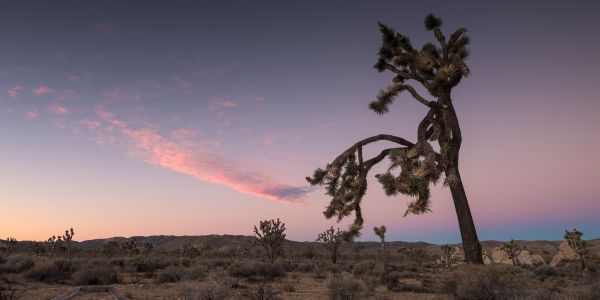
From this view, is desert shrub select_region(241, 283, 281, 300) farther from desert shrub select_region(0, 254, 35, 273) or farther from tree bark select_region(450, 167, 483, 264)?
desert shrub select_region(0, 254, 35, 273)

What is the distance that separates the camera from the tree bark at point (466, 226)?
910cm

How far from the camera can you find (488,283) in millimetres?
8719

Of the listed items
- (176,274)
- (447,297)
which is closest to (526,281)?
(447,297)

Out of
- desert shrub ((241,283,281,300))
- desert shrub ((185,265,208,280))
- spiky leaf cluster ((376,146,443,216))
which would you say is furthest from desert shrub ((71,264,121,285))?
spiky leaf cluster ((376,146,443,216))

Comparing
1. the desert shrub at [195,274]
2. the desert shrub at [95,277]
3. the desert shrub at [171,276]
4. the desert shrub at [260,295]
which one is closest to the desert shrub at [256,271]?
the desert shrub at [195,274]

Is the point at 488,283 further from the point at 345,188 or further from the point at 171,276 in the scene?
the point at 171,276

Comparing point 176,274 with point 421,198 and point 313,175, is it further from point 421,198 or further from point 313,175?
point 421,198

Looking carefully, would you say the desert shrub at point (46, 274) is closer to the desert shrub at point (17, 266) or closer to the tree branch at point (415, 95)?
the desert shrub at point (17, 266)

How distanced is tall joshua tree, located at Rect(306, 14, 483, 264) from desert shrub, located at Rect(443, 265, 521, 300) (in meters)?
0.42

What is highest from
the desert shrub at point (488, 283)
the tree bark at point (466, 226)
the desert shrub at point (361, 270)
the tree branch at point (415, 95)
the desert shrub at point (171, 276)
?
the tree branch at point (415, 95)

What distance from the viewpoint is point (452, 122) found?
9617 millimetres

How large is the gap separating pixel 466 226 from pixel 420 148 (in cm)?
206

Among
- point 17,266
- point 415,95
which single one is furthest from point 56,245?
point 415,95

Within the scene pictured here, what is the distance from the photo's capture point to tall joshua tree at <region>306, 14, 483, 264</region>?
8953 millimetres
